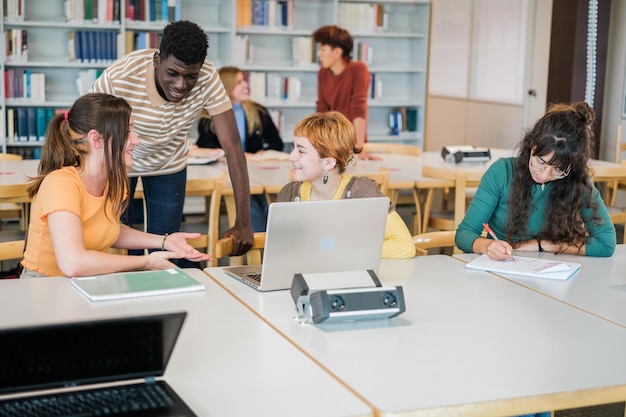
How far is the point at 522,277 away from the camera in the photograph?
229cm

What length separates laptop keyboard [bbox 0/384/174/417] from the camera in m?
1.30

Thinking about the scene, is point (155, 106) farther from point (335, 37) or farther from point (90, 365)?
point (335, 37)

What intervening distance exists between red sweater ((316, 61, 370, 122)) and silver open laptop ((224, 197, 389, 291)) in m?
3.41

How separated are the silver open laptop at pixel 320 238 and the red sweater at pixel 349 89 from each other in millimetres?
3409

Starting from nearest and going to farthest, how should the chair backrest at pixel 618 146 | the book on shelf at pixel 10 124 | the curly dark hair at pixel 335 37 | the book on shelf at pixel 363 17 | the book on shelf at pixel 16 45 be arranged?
the curly dark hair at pixel 335 37
the chair backrest at pixel 618 146
the book on shelf at pixel 16 45
the book on shelf at pixel 10 124
the book on shelf at pixel 363 17

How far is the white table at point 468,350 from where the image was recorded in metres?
1.46

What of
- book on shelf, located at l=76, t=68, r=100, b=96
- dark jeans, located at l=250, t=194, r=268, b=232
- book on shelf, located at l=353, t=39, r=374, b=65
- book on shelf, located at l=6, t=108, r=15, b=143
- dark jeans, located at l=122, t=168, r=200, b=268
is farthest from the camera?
book on shelf, located at l=353, t=39, r=374, b=65

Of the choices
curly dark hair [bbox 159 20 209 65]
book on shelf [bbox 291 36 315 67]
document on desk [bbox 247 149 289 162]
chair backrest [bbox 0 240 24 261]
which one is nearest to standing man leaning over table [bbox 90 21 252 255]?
curly dark hair [bbox 159 20 209 65]

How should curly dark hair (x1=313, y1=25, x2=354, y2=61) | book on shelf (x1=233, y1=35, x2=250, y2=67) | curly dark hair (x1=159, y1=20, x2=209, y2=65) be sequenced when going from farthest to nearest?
1. book on shelf (x1=233, y1=35, x2=250, y2=67)
2. curly dark hair (x1=313, y1=25, x2=354, y2=61)
3. curly dark hair (x1=159, y1=20, x2=209, y2=65)

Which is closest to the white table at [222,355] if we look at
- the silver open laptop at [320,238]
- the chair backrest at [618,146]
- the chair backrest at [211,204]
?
the silver open laptop at [320,238]

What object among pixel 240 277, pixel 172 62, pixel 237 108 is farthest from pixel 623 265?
pixel 237 108

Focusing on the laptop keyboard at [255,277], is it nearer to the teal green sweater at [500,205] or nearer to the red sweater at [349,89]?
the teal green sweater at [500,205]

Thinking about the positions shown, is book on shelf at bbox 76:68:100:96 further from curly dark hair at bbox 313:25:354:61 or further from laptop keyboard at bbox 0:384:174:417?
laptop keyboard at bbox 0:384:174:417

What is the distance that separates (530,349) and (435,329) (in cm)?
21
